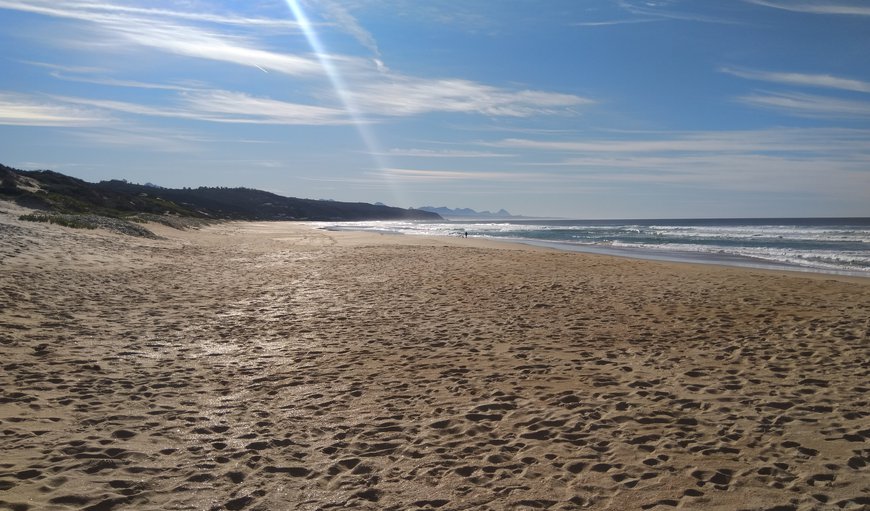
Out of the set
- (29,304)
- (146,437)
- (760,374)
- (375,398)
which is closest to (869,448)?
(760,374)

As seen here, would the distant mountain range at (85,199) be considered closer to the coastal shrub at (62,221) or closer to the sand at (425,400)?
the coastal shrub at (62,221)

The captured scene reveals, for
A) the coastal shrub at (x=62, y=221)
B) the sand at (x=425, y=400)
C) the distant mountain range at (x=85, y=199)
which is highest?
the distant mountain range at (x=85, y=199)

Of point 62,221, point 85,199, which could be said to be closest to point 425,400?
point 62,221

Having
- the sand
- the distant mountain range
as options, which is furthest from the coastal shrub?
the sand

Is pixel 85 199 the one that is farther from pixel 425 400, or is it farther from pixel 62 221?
pixel 425 400

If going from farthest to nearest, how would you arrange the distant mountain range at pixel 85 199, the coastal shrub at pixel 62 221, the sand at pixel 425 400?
the distant mountain range at pixel 85 199 < the coastal shrub at pixel 62 221 < the sand at pixel 425 400

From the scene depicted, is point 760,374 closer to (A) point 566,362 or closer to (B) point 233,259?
(A) point 566,362

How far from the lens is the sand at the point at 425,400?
4297 mm

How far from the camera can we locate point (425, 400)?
6281 mm

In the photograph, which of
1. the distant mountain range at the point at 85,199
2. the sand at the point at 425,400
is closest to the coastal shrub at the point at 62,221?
the distant mountain range at the point at 85,199

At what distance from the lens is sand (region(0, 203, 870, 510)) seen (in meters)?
4.30

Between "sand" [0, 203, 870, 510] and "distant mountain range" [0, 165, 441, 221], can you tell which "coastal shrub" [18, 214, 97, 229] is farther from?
"sand" [0, 203, 870, 510]

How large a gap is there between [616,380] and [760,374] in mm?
1802

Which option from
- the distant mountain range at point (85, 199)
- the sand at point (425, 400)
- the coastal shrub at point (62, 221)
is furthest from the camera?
the distant mountain range at point (85, 199)
